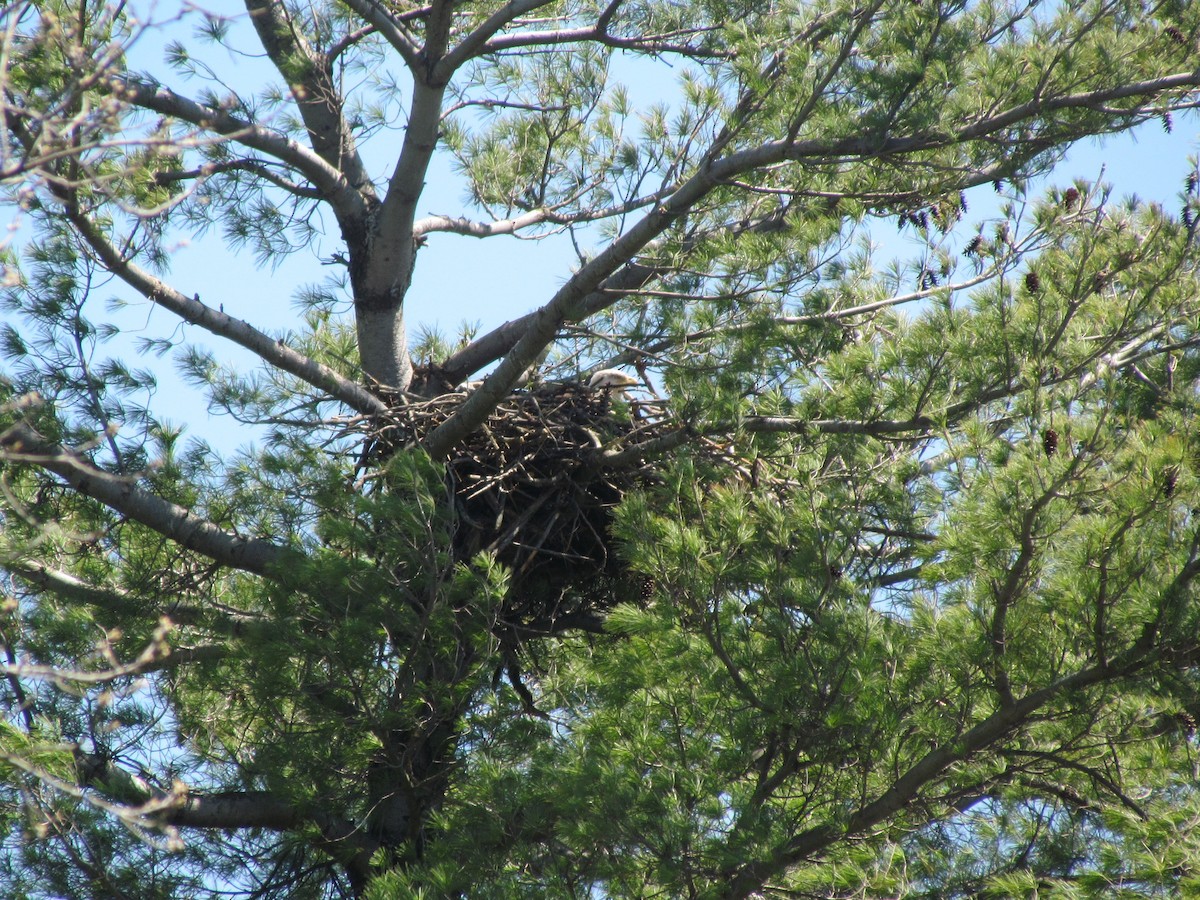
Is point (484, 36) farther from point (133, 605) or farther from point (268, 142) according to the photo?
point (133, 605)

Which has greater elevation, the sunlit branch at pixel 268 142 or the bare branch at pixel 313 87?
the bare branch at pixel 313 87

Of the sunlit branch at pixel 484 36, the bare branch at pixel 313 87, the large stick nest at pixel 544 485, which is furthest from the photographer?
the bare branch at pixel 313 87

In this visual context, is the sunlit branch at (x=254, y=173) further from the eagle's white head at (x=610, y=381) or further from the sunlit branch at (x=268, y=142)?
the eagle's white head at (x=610, y=381)

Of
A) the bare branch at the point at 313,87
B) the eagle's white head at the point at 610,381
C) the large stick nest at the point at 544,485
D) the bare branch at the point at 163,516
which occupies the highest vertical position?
the bare branch at the point at 313,87

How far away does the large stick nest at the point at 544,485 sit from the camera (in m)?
5.00

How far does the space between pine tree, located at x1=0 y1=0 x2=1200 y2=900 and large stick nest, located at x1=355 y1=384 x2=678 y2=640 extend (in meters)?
0.02

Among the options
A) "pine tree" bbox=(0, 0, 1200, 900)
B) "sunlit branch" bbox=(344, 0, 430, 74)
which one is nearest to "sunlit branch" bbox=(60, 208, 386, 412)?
"pine tree" bbox=(0, 0, 1200, 900)

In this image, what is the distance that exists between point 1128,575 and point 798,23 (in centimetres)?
232

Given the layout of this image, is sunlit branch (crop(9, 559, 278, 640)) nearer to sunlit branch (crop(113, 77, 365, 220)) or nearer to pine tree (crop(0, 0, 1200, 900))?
pine tree (crop(0, 0, 1200, 900))

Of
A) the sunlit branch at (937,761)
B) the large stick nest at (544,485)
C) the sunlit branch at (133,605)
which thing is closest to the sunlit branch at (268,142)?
the large stick nest at (544,485)

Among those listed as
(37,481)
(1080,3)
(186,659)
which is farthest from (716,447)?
(37,481)

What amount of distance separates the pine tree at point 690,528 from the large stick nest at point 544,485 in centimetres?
2

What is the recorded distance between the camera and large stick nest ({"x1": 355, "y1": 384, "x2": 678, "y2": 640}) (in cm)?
500

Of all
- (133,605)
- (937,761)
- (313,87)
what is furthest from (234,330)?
(937,761)
